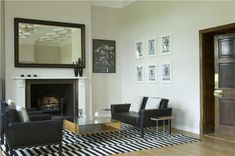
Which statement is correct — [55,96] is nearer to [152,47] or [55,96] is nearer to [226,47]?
[152,47]

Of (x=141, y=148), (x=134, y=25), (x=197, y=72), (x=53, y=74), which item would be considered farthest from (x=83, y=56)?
(x=141, y=148)

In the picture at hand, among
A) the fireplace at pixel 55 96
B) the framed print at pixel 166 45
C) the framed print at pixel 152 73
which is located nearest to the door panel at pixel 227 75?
the framed print at pixel 166 45

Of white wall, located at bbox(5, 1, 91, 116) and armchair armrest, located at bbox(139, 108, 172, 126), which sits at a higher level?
white wall, located at bbox(5, 1, 91, 116)

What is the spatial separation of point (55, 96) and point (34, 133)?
3900mm

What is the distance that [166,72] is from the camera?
672cm

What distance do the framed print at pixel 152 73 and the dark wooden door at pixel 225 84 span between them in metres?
1.82

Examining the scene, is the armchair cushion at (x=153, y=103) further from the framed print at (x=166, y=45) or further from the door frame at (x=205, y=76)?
the framed print at (x=166, y=45)

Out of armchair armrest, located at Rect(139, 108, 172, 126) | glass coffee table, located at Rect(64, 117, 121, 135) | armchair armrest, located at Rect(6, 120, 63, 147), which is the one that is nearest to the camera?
armchair armrest, located at Rect(6, 120, 63, 147)

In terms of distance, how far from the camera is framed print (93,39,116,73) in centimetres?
824

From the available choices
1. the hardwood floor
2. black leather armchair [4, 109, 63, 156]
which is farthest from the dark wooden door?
black leather armchair [4, 109, 63, 156]

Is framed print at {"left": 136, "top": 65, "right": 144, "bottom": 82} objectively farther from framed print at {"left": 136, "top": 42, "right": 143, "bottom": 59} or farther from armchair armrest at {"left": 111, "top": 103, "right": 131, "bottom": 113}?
armchair armrest at {"left": 111, "top": 103, "right": 131, "bottom": 113}

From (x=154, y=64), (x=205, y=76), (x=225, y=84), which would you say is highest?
(x=154, y=64)

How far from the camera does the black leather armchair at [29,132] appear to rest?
3.81 metres

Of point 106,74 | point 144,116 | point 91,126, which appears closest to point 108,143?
point 91,126
